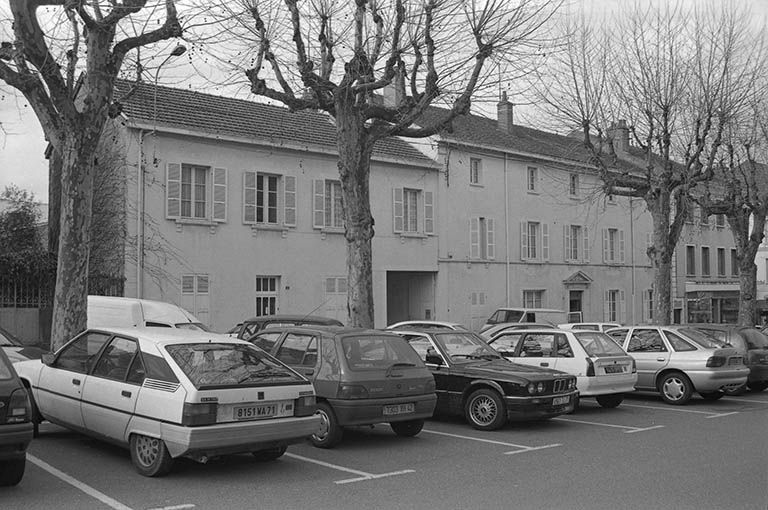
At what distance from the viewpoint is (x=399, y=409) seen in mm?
9781

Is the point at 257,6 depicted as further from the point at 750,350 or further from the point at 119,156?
the point at 750,350

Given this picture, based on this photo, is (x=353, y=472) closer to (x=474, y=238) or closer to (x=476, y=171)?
(x=474, y=238)

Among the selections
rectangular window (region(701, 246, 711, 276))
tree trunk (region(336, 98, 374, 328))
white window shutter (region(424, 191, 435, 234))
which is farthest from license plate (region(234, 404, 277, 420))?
rectangular window (region(701, 246, 711, 276))

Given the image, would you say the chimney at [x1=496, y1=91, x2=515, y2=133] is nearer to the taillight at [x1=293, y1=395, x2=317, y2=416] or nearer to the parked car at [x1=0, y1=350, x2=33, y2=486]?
the taillight at [x1=293, y1=395, x2=317, y2=416]

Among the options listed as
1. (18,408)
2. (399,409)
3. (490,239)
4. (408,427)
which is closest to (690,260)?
(490,239)

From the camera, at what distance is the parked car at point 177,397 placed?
741 centimetres

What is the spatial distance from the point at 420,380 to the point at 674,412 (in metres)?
5.88

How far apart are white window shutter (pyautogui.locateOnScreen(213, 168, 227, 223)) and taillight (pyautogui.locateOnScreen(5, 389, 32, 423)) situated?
16.9 m

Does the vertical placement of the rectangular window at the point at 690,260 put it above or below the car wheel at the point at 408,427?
above

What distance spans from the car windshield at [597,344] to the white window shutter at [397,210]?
49.2 ft

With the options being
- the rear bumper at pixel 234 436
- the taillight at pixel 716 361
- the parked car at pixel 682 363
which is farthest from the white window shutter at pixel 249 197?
the rear bumper at pixel 234 436

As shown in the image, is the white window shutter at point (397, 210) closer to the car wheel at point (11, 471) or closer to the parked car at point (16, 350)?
the parked car at point (16, 350)

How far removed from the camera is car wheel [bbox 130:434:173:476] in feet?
24.6

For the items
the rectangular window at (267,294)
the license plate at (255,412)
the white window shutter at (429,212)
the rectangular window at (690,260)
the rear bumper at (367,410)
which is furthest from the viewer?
the rectangular window at (690,260)
